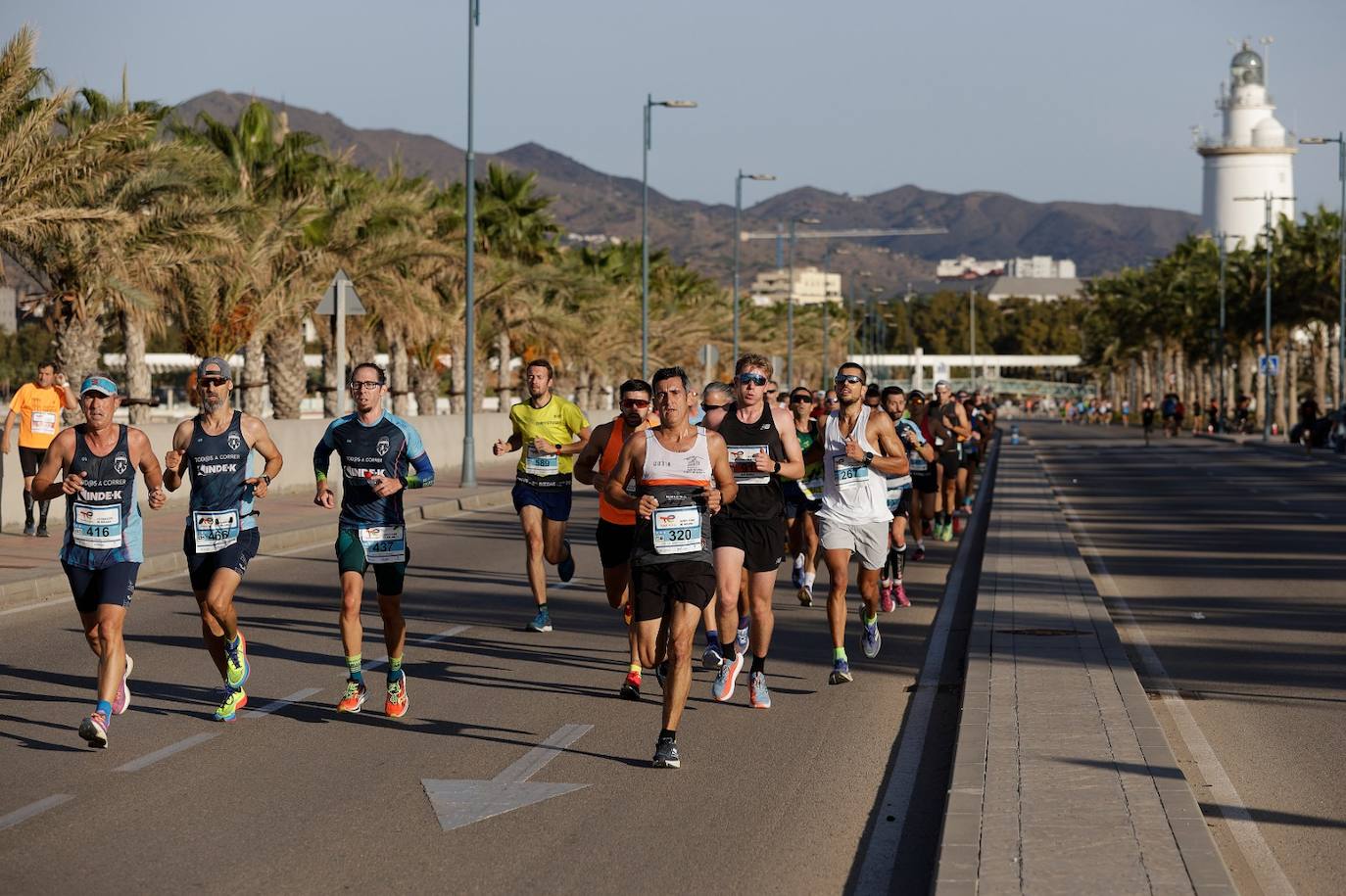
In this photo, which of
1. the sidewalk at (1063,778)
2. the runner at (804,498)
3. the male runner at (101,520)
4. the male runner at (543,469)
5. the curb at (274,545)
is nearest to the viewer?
the sidewalk at (1063,778)

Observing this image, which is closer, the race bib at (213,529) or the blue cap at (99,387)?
the blue cap at (99,387)

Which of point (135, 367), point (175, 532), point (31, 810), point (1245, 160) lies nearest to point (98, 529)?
point (31, 810)

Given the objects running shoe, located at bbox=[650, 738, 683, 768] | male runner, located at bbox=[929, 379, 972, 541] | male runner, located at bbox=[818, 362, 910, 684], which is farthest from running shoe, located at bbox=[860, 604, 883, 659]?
male runner, located at bbox=[929, 379, 972, 541]

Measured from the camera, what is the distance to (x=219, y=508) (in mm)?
9664

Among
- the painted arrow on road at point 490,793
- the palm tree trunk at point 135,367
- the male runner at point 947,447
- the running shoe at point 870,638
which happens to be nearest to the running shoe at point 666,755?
the painted arrow on road at point 490,793

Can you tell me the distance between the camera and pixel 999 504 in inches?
1091

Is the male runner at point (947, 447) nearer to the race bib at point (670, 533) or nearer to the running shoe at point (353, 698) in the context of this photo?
the running shoe at point (353, 698)

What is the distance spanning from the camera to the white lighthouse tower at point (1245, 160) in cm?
14838

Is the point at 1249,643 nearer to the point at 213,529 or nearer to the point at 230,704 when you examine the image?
the point at 230,704

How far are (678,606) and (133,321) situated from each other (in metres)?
21.4

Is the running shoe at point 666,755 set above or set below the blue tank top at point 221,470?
below

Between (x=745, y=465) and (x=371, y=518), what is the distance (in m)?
2.03

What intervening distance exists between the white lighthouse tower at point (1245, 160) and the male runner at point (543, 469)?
141144mm

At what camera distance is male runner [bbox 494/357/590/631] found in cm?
1345
